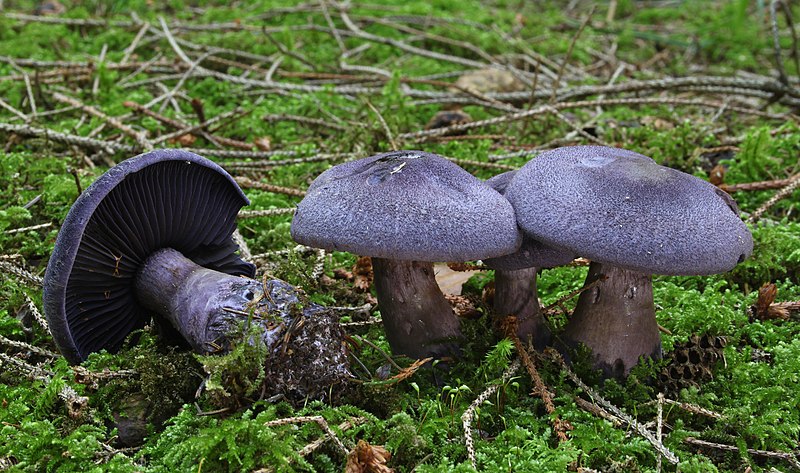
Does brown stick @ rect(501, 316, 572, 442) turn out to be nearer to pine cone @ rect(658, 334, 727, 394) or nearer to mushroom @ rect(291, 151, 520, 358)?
mushroom @ rect(291, 151, 520, 358)

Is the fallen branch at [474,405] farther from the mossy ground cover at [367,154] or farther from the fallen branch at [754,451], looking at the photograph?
the fallen branch at [754,451]

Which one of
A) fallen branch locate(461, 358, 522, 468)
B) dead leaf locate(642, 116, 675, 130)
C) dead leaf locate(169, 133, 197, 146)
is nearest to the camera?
fallen branch locate(461, 358, 522, 468)

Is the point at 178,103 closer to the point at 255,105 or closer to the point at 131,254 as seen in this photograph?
the point at 255,105

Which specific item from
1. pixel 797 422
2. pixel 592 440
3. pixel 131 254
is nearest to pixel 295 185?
pixel 131 254

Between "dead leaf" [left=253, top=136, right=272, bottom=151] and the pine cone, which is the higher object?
"dead leaf" [left=253, top=136, right=272, bottom=151]

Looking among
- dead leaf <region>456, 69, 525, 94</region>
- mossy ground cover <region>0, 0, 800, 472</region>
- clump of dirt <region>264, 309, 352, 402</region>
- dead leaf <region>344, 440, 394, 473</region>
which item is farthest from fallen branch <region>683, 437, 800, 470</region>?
dead leaf <region>456, 69, 525, 94</region>

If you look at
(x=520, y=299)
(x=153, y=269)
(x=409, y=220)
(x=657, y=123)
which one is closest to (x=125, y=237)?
(x=153, y=269)

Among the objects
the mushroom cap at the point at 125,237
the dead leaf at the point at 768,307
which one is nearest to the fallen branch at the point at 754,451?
the dead leaf at the point at 768,307
